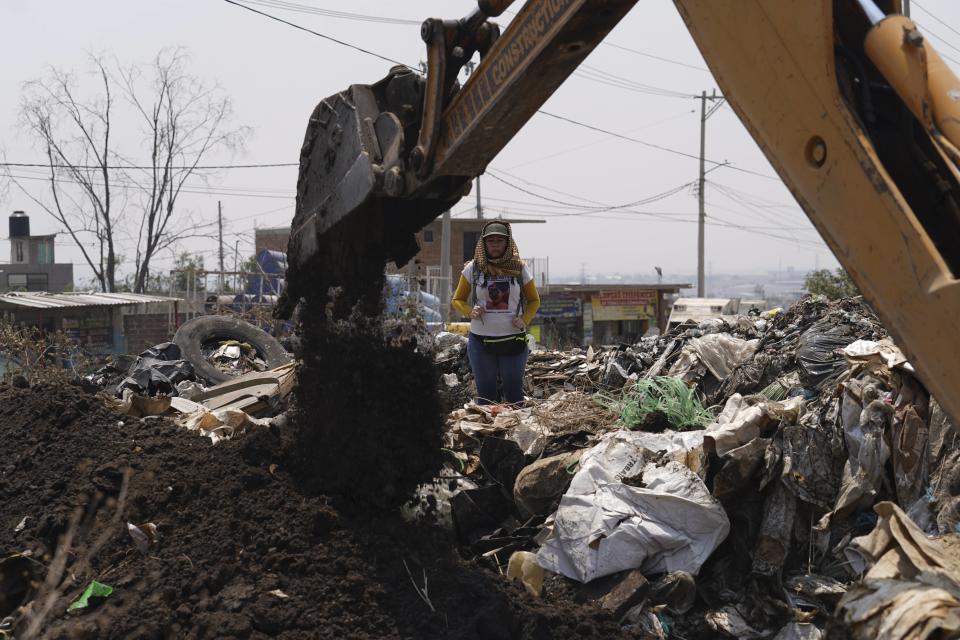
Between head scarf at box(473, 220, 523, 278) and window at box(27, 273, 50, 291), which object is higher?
window at box(27, 273, 50, 291)

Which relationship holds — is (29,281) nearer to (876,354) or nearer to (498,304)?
(498,304)

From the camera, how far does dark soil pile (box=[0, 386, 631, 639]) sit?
12.1 feet

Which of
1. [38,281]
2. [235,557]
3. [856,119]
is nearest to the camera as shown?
[856,119]

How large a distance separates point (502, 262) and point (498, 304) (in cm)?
34

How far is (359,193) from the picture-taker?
454 cm

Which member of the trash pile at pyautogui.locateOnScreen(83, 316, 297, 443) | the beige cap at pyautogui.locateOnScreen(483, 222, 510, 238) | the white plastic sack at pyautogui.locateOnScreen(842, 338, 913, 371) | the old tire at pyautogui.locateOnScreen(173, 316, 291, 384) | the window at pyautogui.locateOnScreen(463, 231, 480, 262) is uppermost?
the window at pyautogui.locateOnScreen(463, 231, 480, 262)

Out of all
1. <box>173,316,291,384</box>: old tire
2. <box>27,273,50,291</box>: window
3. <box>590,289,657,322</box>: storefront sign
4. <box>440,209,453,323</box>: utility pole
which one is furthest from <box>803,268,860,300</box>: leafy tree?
<box>27,273,50,291</box>: window

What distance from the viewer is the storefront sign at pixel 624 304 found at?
4266cm

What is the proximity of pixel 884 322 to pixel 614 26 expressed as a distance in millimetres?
1620

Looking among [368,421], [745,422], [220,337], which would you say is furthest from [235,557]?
[220,337]

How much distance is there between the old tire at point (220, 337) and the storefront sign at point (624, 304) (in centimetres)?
3157

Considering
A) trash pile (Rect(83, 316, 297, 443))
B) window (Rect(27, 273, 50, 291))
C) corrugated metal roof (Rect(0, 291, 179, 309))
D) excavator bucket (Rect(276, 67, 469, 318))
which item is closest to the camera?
excavator bucket (Rect(276, 67, 469, 318))

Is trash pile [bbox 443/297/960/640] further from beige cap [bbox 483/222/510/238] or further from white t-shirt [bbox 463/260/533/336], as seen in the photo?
beige cap [bbox 483/222/510/238]

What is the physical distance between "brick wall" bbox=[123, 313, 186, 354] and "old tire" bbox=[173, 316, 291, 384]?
34.1ft
